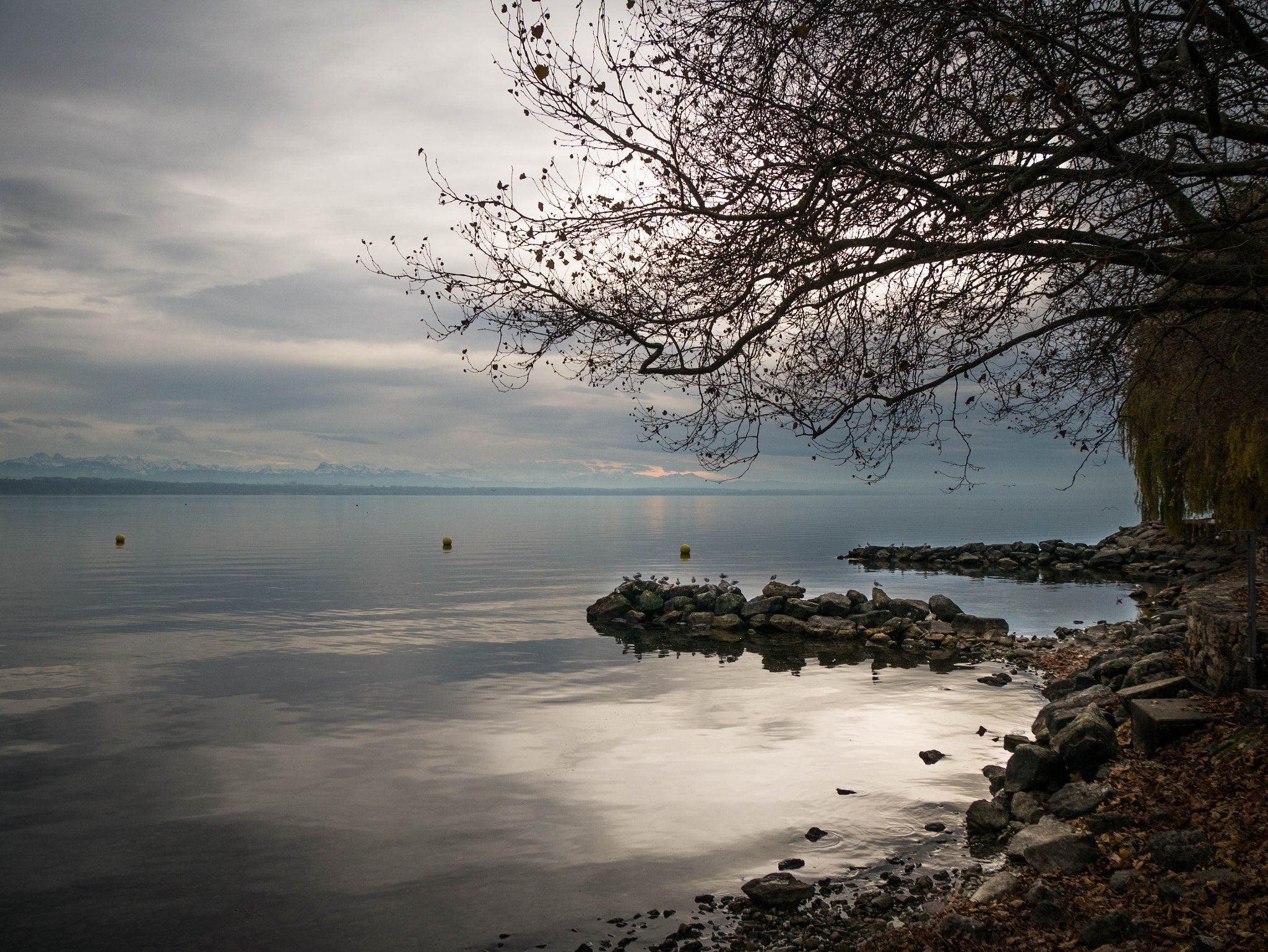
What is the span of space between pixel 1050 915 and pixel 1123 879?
32.3 inches

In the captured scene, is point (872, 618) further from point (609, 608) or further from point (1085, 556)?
point (1085, 556)

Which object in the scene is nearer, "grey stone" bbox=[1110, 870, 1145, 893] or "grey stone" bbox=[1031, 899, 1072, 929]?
"grey stone" bbox=[1031, 899, 1072, 929]

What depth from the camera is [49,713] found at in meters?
16.4

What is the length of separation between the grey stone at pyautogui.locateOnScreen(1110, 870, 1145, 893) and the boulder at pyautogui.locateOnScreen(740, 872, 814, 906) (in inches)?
111

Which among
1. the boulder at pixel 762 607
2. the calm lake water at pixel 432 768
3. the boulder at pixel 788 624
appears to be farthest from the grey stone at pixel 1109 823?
the boulder at pixel 762 607

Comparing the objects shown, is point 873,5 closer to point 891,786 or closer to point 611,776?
point 891,786

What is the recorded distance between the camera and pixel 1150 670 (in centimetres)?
1205

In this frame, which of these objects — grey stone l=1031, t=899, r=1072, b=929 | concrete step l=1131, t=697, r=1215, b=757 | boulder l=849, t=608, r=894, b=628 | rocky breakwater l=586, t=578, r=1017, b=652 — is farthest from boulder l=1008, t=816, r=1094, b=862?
boulder l=849, t=608, r=894, b=628

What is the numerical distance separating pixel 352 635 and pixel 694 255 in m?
21.5

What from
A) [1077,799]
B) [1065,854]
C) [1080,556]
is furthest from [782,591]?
[1080,556]

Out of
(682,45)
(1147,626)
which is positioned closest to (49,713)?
(682,45)

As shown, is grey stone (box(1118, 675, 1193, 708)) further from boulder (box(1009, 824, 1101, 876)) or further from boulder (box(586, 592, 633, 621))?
boulder (box(586, 592, 633, 621))

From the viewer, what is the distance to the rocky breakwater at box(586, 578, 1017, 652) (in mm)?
23906

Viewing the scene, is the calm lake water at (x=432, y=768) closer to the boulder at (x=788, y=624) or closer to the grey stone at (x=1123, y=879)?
the boulder at (x=788, y=624)
